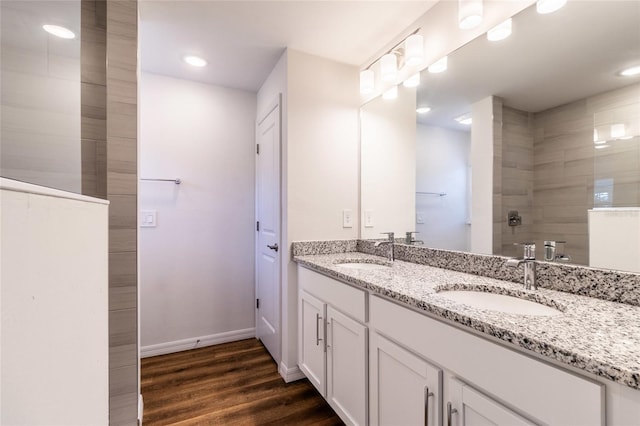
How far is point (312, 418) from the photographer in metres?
1.57

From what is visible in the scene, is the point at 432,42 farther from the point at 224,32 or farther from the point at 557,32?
the point at 224,32

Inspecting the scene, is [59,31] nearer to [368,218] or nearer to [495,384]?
[368,218]

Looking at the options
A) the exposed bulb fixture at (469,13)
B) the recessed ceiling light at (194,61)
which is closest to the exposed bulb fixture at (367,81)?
the exposed bulb fixture at (469,13)

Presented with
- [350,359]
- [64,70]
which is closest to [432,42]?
[350,359]

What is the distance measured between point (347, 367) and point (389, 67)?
1.79 meters

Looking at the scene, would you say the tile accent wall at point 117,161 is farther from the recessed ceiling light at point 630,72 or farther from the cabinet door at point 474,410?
the recessed ceiling light at point 630,72

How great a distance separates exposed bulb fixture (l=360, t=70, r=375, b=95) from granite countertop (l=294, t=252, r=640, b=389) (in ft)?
4.63

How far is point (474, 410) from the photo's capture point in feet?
2.50

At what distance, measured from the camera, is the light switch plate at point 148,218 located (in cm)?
226

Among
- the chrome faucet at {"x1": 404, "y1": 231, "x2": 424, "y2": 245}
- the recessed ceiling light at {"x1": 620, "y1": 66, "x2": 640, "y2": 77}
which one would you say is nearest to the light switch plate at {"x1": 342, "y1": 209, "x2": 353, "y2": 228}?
the chrome faucet at {"x1": 404, "y1": 231, "x2": 424, "y2": 245}

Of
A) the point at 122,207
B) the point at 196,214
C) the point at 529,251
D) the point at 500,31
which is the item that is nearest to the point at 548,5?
the point at 500,31

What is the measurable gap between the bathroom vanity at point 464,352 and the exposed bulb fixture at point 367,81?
1.29 m

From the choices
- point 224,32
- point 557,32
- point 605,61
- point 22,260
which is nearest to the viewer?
point 22,260

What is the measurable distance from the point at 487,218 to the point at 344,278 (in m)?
0.77
